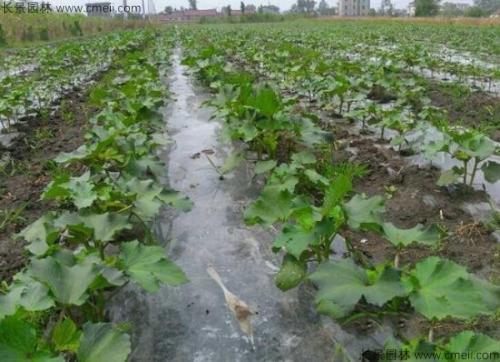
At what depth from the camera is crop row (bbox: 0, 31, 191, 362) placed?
1538 mm

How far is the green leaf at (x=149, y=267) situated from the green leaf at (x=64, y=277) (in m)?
0.21

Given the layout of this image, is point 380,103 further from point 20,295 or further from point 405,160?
point 20,295

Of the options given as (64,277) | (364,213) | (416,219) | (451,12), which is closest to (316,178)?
(416,219)

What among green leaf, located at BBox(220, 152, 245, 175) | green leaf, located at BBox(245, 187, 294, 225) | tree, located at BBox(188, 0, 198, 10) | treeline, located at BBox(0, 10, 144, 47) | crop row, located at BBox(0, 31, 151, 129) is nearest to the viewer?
green leaf, located at BBox(245, 187, 294, 225)

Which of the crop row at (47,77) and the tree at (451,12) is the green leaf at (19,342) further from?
the tree at (451,12)

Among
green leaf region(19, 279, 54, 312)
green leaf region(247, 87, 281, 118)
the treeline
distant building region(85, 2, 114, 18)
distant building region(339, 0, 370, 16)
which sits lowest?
green leaf region(19, 279, 54, 312)

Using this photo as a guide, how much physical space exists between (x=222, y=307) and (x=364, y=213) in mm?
778

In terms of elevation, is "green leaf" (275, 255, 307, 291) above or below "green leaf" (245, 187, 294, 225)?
below

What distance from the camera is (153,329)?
6.65 ft

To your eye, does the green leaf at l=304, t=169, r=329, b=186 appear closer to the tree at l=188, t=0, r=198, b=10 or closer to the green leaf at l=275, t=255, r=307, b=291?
the green leaf at l=275, t=255, r=307, b=291

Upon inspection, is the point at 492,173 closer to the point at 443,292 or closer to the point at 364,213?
the point at 364,213

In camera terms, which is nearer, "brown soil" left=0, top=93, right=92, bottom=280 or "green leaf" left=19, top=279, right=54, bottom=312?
"green leaf" left=19, top=279, right=54, bottom=312

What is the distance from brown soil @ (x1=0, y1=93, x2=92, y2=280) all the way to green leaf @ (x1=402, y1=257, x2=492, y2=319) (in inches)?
79.6

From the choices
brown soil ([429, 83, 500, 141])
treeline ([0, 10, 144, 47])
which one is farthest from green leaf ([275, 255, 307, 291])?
treeline ([0, 10, 144, 47])
